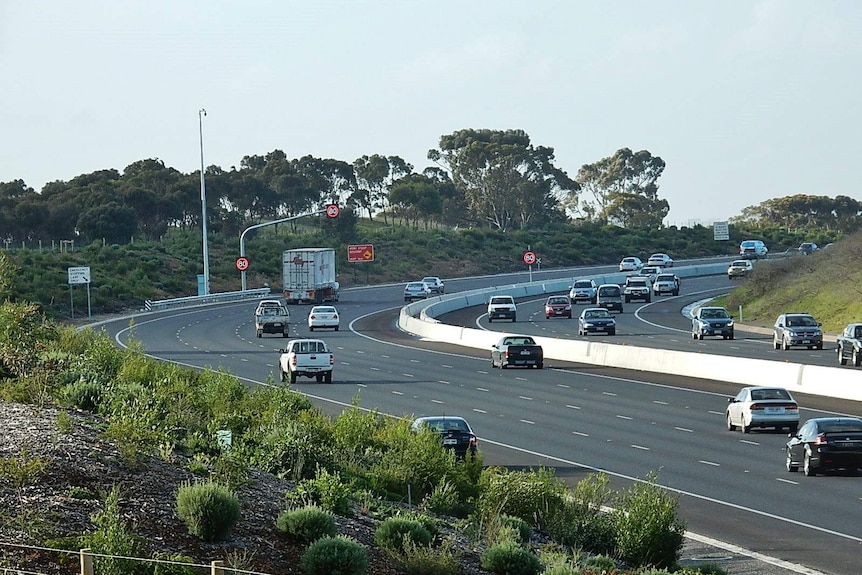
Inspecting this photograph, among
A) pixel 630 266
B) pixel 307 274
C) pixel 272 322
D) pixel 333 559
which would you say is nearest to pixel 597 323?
pixel 272 322

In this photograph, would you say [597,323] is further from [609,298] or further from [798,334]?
[609,298]

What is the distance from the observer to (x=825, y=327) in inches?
2859

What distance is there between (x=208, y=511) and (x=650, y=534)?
6.69m

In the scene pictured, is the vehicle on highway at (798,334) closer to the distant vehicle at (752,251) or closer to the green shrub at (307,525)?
the green shrub at (307,525)

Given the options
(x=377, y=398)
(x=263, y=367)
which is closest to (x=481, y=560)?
(x=377, y=398)

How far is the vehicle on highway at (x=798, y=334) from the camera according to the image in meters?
56.5

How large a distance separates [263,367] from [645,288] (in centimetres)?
4772

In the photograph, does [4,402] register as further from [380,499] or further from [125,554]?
[125,554]

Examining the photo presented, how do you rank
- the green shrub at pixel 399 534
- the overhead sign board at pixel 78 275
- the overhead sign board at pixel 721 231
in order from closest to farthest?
1. the green shrub at pixel 399 534
2. the overhead sign board at pixel 78 275
3. the overhead sign board at pixel 721 231

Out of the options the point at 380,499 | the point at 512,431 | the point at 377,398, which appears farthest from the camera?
the point at 377,398

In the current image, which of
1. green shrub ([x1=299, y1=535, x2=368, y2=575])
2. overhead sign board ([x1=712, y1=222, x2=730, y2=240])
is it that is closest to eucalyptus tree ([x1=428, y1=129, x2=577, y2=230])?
overhead sign board ([x1=712, y1=222, x2=730, y2=240])

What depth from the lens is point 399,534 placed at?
51.4 ft

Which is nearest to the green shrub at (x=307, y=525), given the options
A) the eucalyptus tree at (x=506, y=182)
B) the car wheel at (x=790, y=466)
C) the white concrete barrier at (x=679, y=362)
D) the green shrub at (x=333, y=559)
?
the green shrub at (x=333, y=559)

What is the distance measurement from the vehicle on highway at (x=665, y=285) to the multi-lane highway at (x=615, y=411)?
21.6 m
